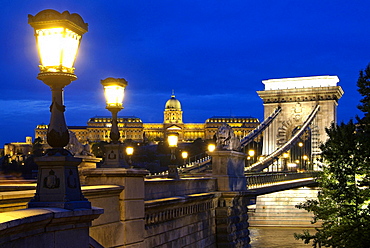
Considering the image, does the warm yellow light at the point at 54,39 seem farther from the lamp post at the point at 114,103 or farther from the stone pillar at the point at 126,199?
the lamp post at the point at 114,103

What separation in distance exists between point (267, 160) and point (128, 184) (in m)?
46.3

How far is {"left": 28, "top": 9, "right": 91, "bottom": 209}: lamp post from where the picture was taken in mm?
8102

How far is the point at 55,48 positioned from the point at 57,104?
69 centimetres

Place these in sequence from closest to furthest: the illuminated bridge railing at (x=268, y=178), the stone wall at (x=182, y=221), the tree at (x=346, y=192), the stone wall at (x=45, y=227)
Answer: the stone wall at (x=45, y=227) < the stone wall at (x=182, y=221) < the tree at (x=346, y=192) < the illuminated bridge railing at (x=268, y=178)

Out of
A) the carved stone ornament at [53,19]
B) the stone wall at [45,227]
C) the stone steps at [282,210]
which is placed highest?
the carved stone ornament at [53,19]

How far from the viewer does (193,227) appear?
2200 cm

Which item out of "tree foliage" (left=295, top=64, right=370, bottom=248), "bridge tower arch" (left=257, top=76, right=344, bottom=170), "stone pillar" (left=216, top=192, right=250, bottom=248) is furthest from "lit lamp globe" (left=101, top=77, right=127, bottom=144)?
"bridge tower arch" (left=257, top=76, right=344, bottom=170)

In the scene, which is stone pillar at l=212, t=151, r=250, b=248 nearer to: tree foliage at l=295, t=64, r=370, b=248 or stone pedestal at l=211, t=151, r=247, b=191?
stone pedestal at l=211, t=151, r=247, b=191

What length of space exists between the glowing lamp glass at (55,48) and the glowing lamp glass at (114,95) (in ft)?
22.7

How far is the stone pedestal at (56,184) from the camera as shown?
803 centimetres

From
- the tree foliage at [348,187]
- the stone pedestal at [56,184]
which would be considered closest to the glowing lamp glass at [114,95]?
the stone pedestal at [56,184]

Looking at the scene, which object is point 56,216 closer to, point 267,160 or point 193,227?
point 193,227

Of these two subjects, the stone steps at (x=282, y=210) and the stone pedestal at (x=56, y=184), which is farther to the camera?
the stone steps at (x=282, y=210)

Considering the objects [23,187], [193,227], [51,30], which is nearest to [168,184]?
[193,227]
